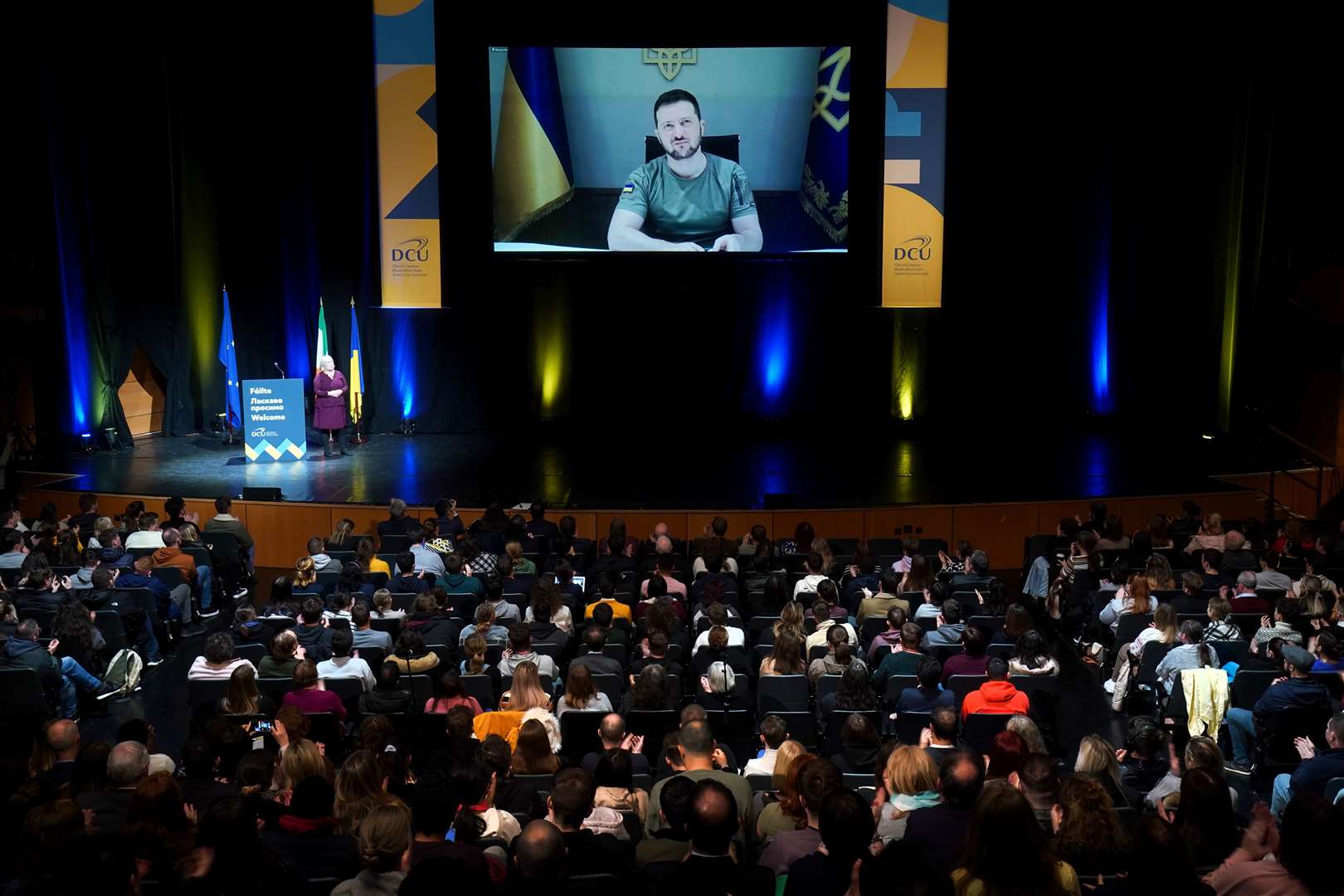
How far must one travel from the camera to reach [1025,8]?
16969 millimetres

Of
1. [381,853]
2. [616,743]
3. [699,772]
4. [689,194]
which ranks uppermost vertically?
[689,194]

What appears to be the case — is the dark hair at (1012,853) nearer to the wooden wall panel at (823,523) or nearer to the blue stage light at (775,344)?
the wooden wall panel at (823,523)

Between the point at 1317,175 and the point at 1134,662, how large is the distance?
33.9ft

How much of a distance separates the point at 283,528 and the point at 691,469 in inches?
188

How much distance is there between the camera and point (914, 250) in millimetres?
16781

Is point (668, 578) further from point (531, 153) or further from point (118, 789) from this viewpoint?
point (531, 153)

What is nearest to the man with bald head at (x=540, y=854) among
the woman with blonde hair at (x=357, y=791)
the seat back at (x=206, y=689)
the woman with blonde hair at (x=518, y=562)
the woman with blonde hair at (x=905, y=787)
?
the woman with blonde hair at (x=357, y=791)

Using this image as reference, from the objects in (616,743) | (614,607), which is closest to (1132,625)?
(614,607)

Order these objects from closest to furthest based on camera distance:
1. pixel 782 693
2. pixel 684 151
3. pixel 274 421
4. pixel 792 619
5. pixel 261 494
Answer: pixel 782 693, pixel 792 619, pixel 261 494, pixel 274 421, pixel 684 151

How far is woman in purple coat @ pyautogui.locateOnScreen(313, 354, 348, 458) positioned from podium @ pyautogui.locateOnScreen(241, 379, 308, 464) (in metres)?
0.33

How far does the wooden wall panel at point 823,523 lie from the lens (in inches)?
495

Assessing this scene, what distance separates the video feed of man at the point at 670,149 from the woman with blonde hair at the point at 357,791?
12.1m

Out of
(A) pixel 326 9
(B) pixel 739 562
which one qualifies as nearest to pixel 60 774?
(B) pixel 739 562

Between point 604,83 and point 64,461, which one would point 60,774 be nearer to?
point 64,461
